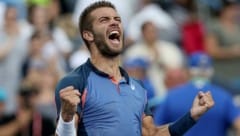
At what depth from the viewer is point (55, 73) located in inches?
516

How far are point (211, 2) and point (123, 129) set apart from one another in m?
8.27

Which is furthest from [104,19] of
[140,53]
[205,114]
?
[140,53]

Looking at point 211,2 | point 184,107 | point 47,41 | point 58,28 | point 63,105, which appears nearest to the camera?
point 63,105

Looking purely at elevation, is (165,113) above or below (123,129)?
below

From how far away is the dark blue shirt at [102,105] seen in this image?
23.7 feet

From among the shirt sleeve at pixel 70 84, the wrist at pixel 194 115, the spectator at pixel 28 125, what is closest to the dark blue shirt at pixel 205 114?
the spectator at pixel 28 125

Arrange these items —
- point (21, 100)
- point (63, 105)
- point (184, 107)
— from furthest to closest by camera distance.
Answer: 1. point (21, 100)
2. point (184, 107)
3. point (63, 105)

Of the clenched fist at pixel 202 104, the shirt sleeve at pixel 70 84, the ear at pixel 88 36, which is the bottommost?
the clenched fist at pixel 202 104

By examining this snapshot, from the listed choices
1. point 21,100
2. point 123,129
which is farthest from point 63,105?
point 21,100

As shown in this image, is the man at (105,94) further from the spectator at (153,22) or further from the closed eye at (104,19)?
the spectator at (153,22)

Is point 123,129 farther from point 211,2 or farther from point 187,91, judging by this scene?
point 211,2

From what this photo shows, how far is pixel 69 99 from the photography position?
6.70 metres

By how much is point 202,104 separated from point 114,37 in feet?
2.72

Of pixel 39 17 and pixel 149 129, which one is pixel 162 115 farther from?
pixel 39 17
